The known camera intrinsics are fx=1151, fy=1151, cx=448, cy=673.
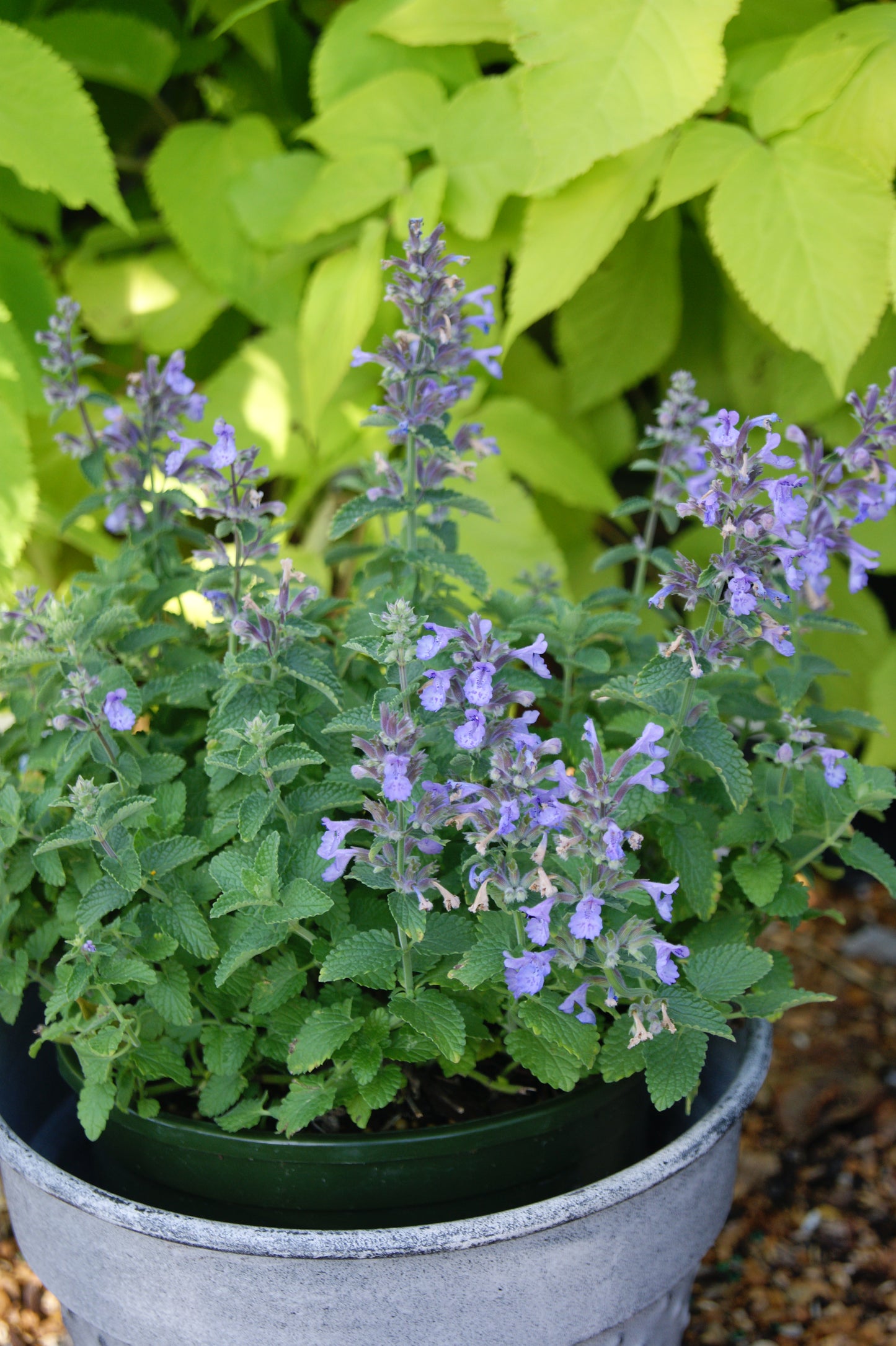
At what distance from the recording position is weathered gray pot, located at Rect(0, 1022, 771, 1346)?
79 centimetres

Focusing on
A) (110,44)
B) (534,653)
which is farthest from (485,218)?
(534,653)

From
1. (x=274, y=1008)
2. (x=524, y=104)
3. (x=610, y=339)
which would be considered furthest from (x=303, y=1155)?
(x=610, y=339)

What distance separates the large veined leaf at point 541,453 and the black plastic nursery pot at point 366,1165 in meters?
0.90

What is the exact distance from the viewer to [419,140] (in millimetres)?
1538

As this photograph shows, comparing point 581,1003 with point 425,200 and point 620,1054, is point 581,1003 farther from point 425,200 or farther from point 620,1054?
point 425,200

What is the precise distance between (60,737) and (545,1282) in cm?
60

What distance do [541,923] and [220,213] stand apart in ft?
4.36

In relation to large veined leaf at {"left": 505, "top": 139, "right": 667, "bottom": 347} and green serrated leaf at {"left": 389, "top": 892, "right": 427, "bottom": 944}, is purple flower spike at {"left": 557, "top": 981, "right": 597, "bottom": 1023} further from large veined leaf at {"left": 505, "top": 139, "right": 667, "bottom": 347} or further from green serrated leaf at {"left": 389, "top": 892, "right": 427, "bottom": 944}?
large veined leaf at {"left": 505, "top": 139, "right": 667, "bottom": 347}

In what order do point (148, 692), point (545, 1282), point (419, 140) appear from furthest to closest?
point (419, 140) < point (148, 692) < point (545, 1282)

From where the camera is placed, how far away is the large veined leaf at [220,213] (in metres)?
→ 1.70

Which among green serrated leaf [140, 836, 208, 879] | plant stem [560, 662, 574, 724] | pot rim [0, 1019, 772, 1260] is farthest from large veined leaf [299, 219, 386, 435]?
pot rim [0, 1019, 772, 1260]

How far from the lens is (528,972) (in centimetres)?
79

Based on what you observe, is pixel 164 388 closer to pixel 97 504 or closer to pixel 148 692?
pixel 97 504

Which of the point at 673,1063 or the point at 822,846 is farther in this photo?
the point at 822,846
